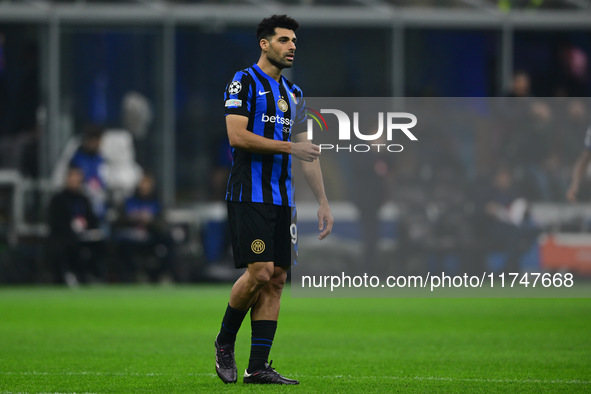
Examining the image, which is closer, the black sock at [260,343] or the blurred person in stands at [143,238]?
the black sock at [260,343]

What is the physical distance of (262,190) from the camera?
607cm

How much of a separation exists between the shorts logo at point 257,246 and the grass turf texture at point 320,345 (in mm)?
741

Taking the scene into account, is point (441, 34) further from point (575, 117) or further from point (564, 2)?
point (575, 117)

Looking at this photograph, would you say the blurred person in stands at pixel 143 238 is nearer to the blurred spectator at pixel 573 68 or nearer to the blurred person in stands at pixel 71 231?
the blurred person in stands at pixel 71 231

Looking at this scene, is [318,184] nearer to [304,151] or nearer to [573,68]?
[304,151]

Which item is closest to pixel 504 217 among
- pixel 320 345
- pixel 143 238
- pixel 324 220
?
pixel 143 238

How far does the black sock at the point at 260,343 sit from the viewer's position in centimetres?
612

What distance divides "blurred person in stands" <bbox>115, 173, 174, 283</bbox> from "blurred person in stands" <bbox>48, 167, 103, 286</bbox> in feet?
1.92

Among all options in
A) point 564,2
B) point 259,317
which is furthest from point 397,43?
point 259,317

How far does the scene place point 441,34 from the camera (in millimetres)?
19922

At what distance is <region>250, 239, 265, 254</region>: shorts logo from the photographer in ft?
19.7

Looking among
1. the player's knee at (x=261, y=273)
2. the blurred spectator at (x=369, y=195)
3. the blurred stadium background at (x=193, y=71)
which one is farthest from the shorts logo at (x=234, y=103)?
the blurred stadium background at (x=193, y=71)

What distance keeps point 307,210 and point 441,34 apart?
355 inches

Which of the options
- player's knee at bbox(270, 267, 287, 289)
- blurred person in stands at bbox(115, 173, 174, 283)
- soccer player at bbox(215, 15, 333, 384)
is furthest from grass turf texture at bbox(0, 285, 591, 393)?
blurred person in stands at bbox(115, 173, 174, 283)
